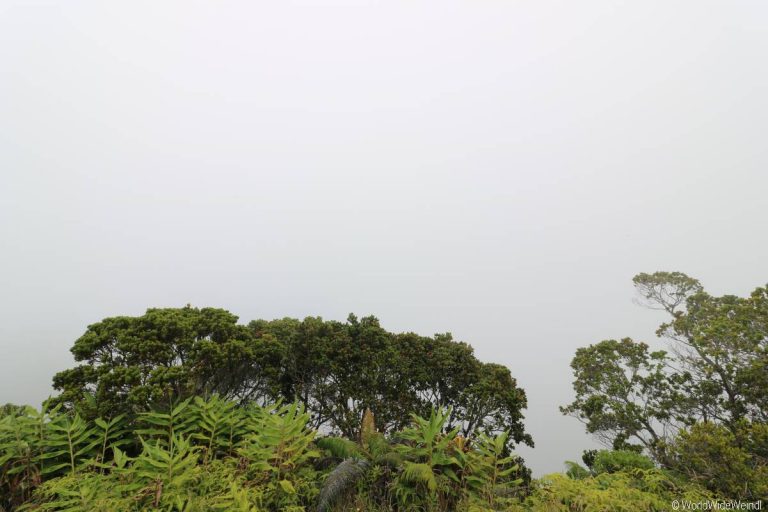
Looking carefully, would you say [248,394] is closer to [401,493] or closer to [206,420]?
[206,420]

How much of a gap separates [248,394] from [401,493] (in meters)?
8.22

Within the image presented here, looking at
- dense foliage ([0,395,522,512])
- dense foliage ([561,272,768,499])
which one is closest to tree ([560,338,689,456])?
dense foliage ([561,272,768,499])

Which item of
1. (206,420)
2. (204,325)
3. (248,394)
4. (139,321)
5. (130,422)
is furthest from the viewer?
(248,394)

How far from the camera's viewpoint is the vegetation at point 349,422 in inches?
209

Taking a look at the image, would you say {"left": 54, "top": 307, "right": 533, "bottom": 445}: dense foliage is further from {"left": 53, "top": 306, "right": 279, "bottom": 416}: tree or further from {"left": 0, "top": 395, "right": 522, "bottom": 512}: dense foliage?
{"left": 0, "top": 395, "right": 522, "bottom": 512}: dense foliage

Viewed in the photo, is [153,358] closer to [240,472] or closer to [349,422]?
[240,472]

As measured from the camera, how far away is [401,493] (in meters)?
5.98

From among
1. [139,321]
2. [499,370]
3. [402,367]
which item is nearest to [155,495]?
[139,321]

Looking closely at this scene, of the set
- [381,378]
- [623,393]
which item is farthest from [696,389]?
[381,378]

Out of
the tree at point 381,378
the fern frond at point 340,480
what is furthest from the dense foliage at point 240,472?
the tree at point 381,378

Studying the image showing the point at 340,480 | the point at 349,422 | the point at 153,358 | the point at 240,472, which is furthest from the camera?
the point at 349,422

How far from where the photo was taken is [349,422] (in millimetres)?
12836

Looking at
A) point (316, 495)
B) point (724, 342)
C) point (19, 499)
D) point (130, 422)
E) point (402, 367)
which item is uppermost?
point (724, 342)

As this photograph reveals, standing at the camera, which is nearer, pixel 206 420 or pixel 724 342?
pixel 206 420
